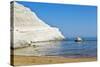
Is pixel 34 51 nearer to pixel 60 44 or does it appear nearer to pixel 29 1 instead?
pixel 60 44

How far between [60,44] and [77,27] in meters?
0.31

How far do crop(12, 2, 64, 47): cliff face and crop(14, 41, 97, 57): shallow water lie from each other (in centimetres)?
7

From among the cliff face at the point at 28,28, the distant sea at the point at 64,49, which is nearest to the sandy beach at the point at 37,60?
the distant sea at the point at 64,49

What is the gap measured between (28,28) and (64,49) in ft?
1.63

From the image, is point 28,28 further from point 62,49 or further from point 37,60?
point 62,49

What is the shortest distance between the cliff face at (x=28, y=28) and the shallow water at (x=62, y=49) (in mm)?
69

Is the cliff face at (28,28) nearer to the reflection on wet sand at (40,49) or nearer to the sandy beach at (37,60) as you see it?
the reflection on wet sand at (40,49)

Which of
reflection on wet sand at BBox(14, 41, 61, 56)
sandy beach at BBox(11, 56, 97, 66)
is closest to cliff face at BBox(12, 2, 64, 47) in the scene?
reflection on wet sand at BBox(14, 41, 61, 56)

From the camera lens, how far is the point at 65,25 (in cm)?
257

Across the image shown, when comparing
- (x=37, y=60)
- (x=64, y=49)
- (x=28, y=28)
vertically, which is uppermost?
(x=28, y=28)

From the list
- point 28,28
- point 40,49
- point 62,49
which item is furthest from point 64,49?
point 28,28

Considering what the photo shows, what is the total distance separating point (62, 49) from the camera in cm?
253

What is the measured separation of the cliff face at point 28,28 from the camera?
7.69ft

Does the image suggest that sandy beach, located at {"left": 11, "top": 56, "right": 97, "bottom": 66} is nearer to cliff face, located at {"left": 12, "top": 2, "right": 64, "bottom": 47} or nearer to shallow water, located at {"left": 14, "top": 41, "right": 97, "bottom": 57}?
shallow water, located at {"left": 14, "top": 41, "right": 97, "bottom": 57}
